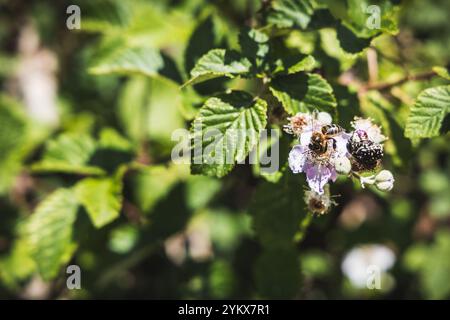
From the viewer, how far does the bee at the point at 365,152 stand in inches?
44.6

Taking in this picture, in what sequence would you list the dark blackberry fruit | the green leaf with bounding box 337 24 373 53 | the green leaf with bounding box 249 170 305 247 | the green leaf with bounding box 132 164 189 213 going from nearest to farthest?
the dark blackberry fruit < the green leaf with bounding box 337 24 373 53 < the green leaf with bounding box 249 170 305 247 < the green leaf with bounding box 132 164 189 213

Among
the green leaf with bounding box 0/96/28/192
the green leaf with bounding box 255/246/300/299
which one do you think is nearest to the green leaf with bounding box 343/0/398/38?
the green leaf with bounding box 255/246/300/299

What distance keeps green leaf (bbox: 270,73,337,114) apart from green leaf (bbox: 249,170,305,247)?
0.27m

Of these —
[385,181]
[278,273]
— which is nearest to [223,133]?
[385,181]

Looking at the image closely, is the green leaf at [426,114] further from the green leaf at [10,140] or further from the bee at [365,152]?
the green leaf at [10,140]

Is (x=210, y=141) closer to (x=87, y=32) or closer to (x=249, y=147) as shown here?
(x=249, y=147)

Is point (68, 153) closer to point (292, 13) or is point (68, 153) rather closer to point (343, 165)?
point (292, 13)

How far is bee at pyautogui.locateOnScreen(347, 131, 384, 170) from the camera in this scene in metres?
1.13

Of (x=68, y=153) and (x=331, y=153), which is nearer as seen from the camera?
(x=331, y=153)

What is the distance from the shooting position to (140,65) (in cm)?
165

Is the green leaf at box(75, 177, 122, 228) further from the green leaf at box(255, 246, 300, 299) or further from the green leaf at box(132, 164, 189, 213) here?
the green leaf at box(255, 246, 300, 299)

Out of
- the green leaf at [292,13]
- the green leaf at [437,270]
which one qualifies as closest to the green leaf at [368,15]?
the green leaf at [292,13]

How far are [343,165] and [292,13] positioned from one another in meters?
0.59

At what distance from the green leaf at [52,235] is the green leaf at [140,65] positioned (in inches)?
21.5
